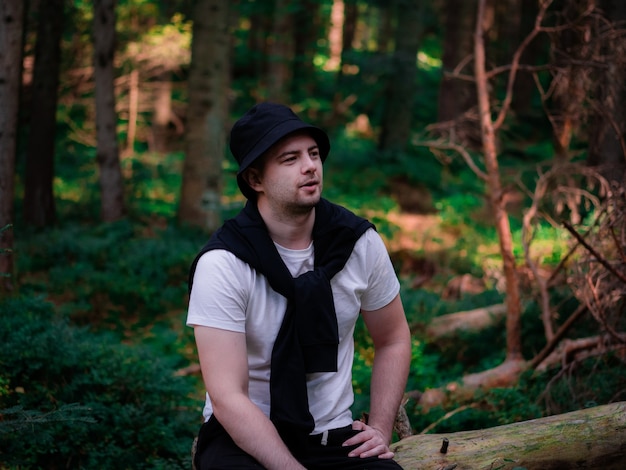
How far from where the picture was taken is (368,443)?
3.03 m

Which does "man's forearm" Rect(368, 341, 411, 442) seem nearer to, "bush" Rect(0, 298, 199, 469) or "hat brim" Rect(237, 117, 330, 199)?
"hat brim" Rect(237, 117, 330, 199)

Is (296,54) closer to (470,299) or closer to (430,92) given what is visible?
(430,92)

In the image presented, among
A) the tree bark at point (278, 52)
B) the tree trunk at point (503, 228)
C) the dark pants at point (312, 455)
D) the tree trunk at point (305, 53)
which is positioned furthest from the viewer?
the tree trunk at point (305, 53)

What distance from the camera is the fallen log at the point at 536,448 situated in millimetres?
3297

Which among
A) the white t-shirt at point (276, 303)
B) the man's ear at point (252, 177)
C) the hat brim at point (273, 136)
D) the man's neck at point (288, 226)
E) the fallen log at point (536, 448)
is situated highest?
the hat brim at point (273, 136)

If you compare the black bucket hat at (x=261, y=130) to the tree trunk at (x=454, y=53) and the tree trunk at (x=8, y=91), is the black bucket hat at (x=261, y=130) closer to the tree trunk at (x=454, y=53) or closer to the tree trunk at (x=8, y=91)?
the tree trunk at (x=8, y=91)

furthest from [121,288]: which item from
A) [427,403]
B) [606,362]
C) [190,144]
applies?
[606,362]

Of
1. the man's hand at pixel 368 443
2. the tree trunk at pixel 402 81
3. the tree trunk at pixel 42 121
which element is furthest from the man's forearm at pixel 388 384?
the tree trunk at pixel 402 81

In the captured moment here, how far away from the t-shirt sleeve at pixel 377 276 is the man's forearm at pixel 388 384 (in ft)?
0.79

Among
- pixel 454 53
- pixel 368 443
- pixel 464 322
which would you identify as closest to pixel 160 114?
pixel 454 53

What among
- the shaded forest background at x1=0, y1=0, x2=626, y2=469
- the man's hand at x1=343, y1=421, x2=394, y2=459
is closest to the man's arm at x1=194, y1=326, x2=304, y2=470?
the man's hand at x1=343, y1=421, x2=394, y2=459

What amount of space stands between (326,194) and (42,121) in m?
6.26

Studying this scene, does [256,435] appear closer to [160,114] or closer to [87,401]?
[87,401]

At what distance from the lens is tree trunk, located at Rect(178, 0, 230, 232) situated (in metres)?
11.6
